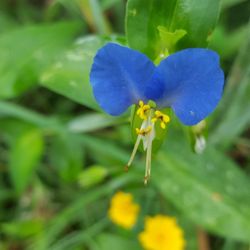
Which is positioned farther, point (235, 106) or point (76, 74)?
point (235, 106)

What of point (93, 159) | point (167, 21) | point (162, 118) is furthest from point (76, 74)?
point (93, 159)

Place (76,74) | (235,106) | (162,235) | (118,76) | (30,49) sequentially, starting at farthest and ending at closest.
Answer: (30,49) < (162,235) < (235,106) < (76,74) < (118,76)

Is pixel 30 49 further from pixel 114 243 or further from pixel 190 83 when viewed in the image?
pixel 190 83

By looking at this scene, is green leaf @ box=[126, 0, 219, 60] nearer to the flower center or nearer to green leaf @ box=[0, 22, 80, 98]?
the flower center

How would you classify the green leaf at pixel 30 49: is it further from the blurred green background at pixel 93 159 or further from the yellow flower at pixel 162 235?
the yellow flower at pixel 162 235

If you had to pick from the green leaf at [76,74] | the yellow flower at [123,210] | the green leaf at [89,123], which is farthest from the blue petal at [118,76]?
the yellow flower at [123,210]

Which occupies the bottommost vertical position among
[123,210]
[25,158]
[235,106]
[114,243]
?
[114,243]

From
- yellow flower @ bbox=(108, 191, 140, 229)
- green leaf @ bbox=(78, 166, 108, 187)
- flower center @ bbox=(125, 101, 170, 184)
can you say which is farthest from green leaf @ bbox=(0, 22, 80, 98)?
flower center @ bbox=(125, 101, 170, 184)
